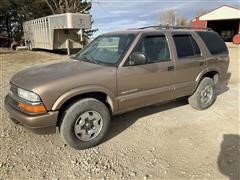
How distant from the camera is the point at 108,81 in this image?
151 inches

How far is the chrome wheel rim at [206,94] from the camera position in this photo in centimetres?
554

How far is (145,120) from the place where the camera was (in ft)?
16.2

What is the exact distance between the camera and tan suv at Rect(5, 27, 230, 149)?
3428 mm

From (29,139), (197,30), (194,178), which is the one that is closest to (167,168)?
(194,178)

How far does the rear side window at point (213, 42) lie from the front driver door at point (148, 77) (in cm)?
133

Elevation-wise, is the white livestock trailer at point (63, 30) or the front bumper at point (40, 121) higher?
the white livestock trailer at point (63, 30)

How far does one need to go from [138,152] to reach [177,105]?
96.7 inches

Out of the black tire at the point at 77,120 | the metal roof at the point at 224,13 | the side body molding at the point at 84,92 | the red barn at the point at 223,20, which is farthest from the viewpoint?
the red barn at the point at 223,20

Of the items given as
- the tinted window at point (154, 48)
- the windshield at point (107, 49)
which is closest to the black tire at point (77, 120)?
the windshield at point (107, 49)

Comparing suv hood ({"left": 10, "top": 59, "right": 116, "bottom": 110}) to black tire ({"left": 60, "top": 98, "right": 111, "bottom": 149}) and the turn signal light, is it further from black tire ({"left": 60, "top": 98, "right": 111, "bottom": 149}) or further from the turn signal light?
black tire ({"left": 60, "top": 98, "right": 111, "bottom": 149})

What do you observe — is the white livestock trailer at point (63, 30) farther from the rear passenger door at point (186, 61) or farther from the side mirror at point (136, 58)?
the side mirror at point (136, 58)

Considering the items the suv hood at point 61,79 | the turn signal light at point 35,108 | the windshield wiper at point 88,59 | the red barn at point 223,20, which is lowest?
the turn signal light at point 35,108

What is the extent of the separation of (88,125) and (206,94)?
125 inches

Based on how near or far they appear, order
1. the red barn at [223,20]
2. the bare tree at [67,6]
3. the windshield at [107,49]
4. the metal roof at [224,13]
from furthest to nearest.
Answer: the red barn at [223,20] < the metal roof at [224,13] < the bare tree at [67,6] < the windshield at [107,49]
